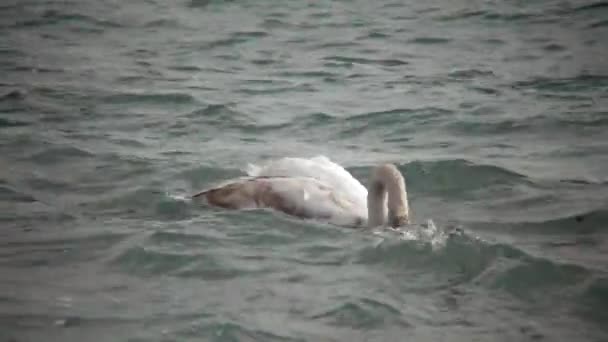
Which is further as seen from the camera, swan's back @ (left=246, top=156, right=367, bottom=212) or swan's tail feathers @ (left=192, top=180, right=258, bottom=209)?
swan's back @ (left=246, top=156, right=367, bottom=212)

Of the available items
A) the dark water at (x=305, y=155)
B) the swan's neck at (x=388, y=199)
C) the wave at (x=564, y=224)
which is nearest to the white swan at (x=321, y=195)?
the swan's neck at (x=388, y=199)

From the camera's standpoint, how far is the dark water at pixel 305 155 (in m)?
6.02

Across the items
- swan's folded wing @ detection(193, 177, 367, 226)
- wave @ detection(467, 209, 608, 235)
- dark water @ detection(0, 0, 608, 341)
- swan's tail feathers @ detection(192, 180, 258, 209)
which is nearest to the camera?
dark water @ detection(0, 0, 608, 341)

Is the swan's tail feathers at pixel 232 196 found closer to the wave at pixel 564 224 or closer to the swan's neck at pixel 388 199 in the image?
the swan's neck at pixel 388 199

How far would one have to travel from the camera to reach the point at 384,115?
37.3 ft

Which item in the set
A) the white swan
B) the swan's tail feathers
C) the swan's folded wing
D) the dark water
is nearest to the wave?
the dark water

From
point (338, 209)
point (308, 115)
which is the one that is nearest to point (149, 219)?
point (338, 209)

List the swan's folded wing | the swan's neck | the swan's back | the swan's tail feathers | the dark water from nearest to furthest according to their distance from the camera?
the dark water
the swan's neck
the swan's folded wing
the swan's tail feathers
the swan's back

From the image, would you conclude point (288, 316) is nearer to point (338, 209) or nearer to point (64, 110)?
point (338, 209)

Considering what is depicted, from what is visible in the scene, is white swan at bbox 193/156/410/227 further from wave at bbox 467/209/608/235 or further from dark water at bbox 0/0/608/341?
wave at bbox 467/209/608/235

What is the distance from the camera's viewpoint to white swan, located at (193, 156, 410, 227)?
25.8ft

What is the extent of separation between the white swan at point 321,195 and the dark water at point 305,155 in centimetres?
19

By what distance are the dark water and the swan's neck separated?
0.81ft

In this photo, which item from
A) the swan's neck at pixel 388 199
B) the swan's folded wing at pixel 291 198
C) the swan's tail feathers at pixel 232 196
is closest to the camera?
the swan's neck at pixel 388 199
